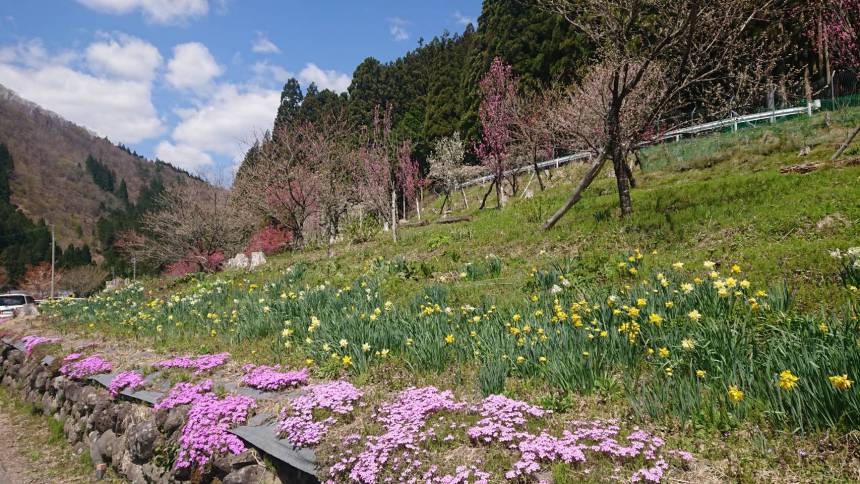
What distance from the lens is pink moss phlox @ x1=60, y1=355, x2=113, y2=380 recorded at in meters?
6.91

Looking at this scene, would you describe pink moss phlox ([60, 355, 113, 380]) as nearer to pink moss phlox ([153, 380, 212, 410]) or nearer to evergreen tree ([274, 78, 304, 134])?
pink moss phlox ([153, 380, 212, 410])

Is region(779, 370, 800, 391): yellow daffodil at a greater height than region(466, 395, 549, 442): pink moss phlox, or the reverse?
region(779, 370, 800, 391): yellow daffodil

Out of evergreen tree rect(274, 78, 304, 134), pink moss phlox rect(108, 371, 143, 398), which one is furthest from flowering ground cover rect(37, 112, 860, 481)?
evergreen tree rect(274, 78, 304, 134)

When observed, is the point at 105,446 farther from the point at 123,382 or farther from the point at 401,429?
the point at 401,429

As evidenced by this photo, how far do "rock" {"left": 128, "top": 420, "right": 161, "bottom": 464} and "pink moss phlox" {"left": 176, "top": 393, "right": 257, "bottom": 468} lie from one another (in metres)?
0.71

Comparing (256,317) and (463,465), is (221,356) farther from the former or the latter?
(463,465)

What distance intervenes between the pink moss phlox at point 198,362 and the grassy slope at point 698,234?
113 inches

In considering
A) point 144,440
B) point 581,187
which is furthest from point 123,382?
point 581,187

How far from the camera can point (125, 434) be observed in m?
5.62

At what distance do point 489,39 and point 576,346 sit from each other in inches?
1394

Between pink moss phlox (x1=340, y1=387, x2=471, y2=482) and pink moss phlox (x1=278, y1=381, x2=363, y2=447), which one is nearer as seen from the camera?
pink moss phlox (x1=340, y1=387, x2=471, y2=482)

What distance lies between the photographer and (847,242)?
568 centimetres

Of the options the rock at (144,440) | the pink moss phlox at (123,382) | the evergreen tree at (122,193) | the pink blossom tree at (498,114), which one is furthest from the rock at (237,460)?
the evergreen tree at (122,193)

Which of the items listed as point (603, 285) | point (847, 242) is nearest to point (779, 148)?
point (847, 242)
